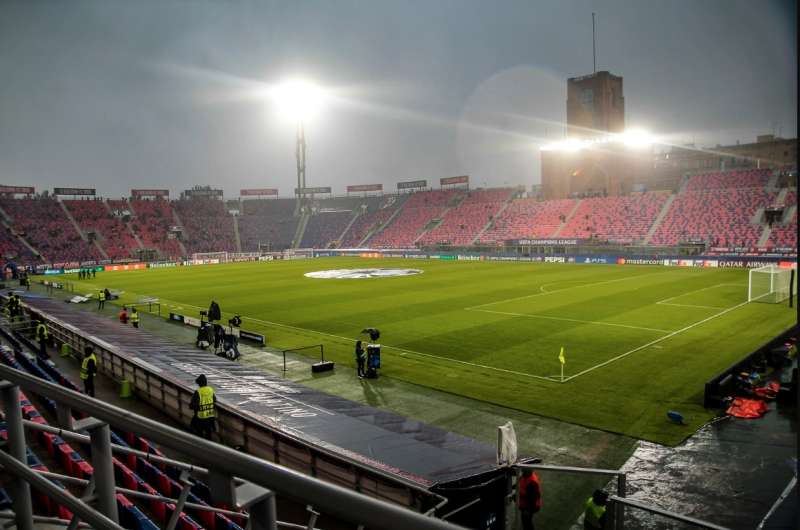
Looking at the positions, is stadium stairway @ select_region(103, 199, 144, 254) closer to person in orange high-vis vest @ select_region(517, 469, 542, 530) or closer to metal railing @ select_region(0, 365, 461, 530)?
person in orange high-vis vest @ select_region(517, 469, 542, 530)

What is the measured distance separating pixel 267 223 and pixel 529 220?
54.8 m

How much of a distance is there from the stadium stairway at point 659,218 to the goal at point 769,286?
115 feet

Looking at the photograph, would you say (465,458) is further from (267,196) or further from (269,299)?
(267,196)

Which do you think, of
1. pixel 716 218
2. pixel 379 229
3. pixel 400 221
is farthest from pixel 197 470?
pixel 379 229

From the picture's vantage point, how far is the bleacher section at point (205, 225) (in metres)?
97.9

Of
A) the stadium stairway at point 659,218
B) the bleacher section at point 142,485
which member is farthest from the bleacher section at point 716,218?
the bleacher section at point 142,485

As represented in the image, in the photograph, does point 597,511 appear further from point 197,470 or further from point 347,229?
point 347,229

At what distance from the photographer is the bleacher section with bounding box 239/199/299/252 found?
351 feet

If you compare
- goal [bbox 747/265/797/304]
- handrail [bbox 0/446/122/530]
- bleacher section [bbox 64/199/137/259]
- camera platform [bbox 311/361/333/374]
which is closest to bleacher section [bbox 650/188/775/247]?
goal [bbox 747/265/797/304]

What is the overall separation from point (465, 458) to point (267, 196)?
130 m

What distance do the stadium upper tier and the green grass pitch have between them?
2312cm

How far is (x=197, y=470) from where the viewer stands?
2.60 m

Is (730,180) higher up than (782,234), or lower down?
higher up

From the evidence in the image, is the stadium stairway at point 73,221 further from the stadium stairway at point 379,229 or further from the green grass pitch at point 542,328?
the stadium stairway at point 379,229
